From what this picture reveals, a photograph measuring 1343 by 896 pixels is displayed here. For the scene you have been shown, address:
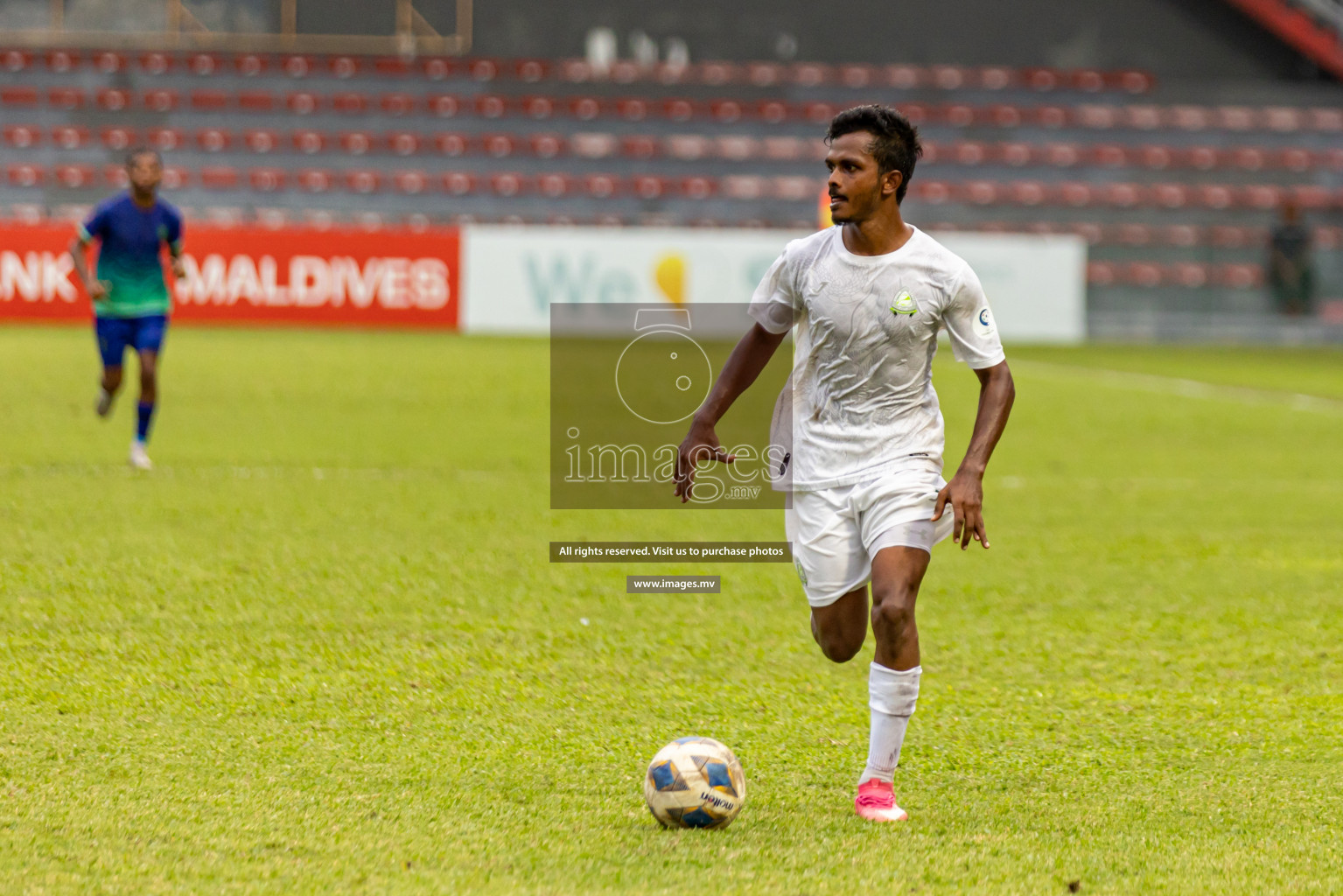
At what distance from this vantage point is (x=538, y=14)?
3250 cm

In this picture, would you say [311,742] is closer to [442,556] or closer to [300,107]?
[442,556]

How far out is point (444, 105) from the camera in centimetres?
3134

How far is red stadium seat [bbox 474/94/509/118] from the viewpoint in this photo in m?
31.4

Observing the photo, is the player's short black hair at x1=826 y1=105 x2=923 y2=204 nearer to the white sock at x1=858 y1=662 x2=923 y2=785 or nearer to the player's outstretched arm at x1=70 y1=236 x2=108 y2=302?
the white sock at x1=858 y1=662 x2=923 y2=785

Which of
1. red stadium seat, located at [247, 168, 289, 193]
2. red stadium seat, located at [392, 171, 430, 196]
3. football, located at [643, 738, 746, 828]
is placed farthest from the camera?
red stadium seat, located at [392, 171, 430, 196]

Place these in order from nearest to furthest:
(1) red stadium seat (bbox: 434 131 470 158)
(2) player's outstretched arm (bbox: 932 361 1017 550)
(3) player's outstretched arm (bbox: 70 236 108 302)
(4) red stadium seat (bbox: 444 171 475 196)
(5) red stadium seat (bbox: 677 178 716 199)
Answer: (2) player's outstretched arm (bbox: 932 361 1017 550), (3) player's outstretched arm (bbox: 70 236 108 302), (4) red stadium seat (bbox: 444 171 475 196), (5) red stadium seat (bbox: 677 178 716 199), (1) red stadium seat (bbox: 434 131 470 158)

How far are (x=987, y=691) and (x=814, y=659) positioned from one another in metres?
0.76

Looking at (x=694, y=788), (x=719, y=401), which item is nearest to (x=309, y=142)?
(x=719, y=401)

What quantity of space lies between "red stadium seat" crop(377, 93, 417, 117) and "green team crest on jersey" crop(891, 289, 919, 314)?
27.9 meters

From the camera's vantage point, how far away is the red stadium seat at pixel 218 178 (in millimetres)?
29875

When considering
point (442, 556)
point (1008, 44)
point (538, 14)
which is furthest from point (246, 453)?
point (1008, 44)

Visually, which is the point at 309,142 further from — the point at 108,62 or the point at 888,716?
the point at 888,716

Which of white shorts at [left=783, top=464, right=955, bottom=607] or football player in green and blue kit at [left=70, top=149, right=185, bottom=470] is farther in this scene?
football player in green and blue kit at [left=70, top=149, right=185, bottom=470]

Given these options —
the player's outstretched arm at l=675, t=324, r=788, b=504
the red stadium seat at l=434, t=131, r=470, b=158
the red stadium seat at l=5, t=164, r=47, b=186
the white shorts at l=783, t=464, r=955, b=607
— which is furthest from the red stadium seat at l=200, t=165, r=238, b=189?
the white shorts at l=783, t=464, r=955, b=607
